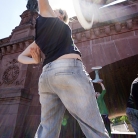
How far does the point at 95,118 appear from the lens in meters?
1.02

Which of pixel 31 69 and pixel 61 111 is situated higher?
pixel 31 69

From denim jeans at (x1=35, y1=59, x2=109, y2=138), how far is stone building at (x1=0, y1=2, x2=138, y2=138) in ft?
13.5

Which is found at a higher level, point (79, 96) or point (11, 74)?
point (11, 74)

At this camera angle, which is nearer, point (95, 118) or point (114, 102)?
point (95, 118)

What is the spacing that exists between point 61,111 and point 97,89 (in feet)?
20.5

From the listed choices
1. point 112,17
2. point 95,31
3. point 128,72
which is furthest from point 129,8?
point 128,72

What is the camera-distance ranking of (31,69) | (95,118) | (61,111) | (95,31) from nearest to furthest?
1. (95,118)
2. (61,111)
3. (95,31)
4. (31,69)

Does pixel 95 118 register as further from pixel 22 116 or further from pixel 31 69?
pixel 31 69

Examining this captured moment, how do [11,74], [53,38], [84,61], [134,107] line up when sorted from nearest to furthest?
[53,38] → [134,107] → [84,61] → [11,74]

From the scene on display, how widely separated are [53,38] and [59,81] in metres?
0.41

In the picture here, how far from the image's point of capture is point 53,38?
4.21 ft

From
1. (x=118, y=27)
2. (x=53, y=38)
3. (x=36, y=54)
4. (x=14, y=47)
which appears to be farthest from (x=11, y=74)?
(x=53, y=38)

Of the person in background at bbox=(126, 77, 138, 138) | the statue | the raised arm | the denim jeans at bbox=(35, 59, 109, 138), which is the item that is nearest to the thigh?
the denim jeans at bbox=(35, 59, 109, 138)

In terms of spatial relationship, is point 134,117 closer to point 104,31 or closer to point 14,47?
point 104,31
